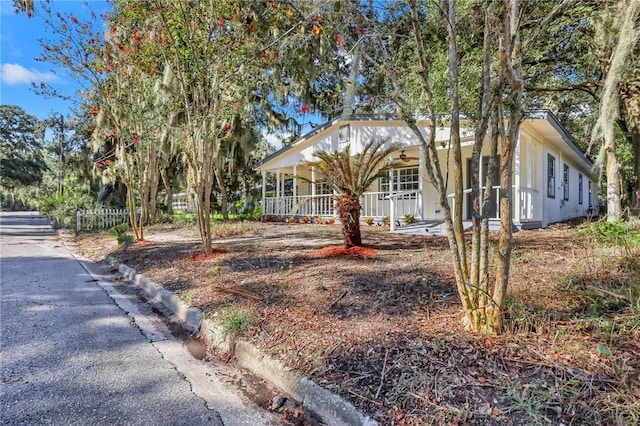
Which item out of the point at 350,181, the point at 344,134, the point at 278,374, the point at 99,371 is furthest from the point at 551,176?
the point at 99,371

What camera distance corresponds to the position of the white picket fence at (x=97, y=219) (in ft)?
46.8

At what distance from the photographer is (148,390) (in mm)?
2656

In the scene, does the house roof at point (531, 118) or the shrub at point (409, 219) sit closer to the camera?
the house roof at point (531, 118)

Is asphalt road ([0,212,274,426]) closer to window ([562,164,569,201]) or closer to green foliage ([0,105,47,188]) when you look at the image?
window ([562,164,569,201])

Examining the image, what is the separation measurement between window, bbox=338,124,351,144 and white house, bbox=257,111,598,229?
4 cm

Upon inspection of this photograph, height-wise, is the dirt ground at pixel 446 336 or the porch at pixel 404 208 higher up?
the porch at pixel 404 208

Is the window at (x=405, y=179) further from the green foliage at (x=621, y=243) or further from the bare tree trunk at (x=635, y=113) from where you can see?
the green foliage at (x=621, y=243)

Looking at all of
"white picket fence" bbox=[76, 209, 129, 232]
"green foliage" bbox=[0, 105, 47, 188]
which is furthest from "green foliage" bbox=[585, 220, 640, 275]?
"green foliage" bbox=[0, 105, 47, 188]

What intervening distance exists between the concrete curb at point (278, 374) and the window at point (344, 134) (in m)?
10.1

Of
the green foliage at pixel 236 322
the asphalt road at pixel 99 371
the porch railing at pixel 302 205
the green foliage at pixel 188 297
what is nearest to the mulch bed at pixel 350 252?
the green foliage at pixel 188 297

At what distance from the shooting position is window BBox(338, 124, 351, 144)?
538 inches

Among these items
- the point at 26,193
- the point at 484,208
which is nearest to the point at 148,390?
the point at 484,208

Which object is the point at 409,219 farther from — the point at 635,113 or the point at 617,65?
the point at 617,65

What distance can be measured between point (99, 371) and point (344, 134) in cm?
1204
